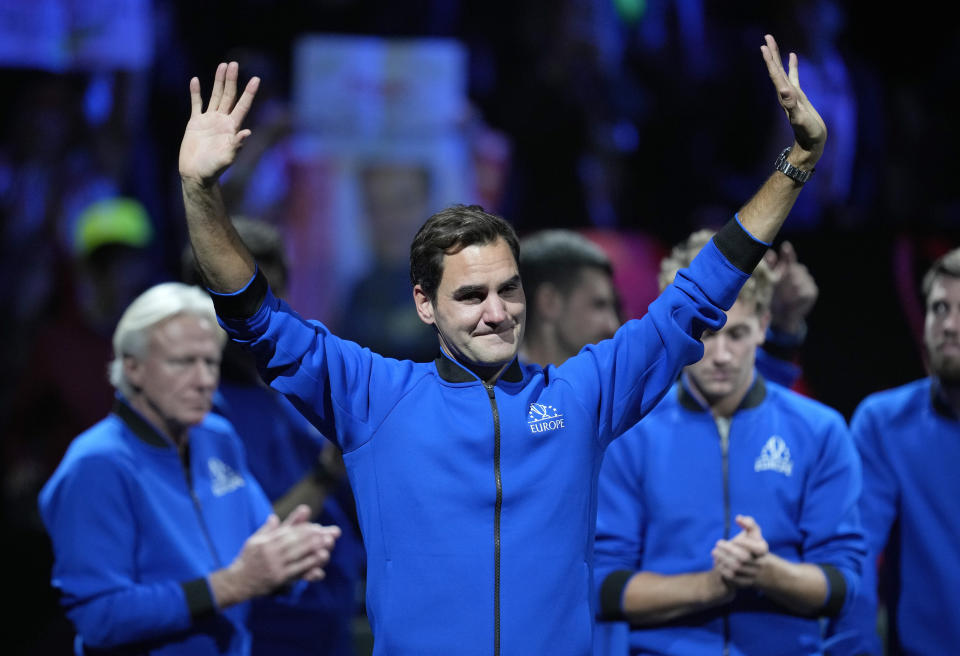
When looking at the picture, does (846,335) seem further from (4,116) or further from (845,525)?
(4,116)

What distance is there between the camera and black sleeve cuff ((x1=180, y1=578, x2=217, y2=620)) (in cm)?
253

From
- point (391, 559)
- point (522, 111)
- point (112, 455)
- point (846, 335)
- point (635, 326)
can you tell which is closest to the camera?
point (391, 559)

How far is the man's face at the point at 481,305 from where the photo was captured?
1896 millimetres

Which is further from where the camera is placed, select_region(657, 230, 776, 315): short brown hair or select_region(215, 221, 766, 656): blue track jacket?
select_region(657, 230, 776, 315): short brown hair

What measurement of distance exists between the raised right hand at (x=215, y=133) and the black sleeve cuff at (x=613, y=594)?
4.09 ft

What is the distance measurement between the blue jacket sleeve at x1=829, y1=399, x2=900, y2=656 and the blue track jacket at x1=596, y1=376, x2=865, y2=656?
16 cm

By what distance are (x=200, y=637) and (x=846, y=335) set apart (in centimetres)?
262

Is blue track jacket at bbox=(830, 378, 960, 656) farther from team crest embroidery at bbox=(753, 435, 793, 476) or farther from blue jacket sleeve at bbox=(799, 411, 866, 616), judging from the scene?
team crest embroidery at bbox=(753, 435, 793, 476)

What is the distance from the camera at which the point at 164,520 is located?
8.58 feet

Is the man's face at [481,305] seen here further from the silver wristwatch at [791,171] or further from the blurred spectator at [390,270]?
the blurred spectator at [390,270]

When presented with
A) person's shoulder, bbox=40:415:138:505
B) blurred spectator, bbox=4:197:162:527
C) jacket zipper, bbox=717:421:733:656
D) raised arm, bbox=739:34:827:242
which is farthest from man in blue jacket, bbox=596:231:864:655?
blurred spectator, bbox=4:197:162:527

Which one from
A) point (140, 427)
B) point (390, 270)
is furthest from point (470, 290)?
point (390, 270)

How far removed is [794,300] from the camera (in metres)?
2.97

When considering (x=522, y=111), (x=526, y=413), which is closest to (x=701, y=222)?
(x=522, y=111)
